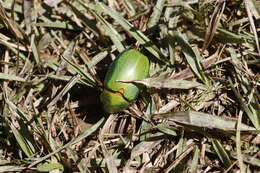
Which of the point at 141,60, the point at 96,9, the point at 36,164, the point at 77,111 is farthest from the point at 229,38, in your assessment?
the point at 36,164

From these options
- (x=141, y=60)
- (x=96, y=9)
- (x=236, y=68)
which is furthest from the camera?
(x=96, y=9)

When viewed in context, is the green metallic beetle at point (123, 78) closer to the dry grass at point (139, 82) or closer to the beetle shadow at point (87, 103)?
the dry grass at point (139, 82)

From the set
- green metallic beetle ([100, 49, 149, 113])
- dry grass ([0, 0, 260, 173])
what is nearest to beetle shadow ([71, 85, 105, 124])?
dry grass ([0, 0, 260, 173])

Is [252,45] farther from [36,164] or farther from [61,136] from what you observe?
[36,164]

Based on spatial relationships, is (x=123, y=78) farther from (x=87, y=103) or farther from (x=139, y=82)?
(x=87, y=103)

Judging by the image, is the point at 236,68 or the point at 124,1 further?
the point at 124,1
